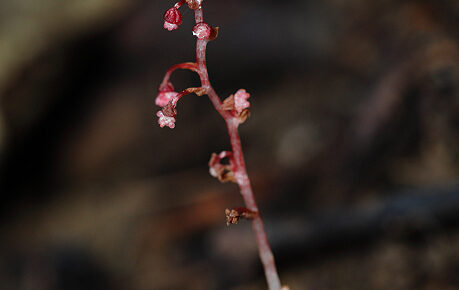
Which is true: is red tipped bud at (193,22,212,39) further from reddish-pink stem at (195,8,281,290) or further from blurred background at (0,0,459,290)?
blurred background at (0,0,459,290)

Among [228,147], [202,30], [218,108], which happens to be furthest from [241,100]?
[228,147]

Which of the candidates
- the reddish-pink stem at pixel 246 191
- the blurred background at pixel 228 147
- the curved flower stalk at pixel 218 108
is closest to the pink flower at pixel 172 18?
the curved flower stalk at pixel 218 108

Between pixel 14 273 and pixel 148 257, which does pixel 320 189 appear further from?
pixel 14 273

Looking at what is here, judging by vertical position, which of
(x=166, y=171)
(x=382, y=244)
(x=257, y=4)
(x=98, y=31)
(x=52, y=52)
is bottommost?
(x=382, y=244)

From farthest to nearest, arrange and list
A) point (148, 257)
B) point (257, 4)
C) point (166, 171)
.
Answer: point (257, 4), point (166, 171), point (148, 257)

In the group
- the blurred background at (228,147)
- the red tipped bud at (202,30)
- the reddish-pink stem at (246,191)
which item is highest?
the blurred background at (228,147)

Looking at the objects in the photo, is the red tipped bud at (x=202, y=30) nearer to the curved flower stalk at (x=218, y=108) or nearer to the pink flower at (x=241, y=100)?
the curved flower stalk at (x=218, y=108)

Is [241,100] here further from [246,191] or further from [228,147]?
[228,147]

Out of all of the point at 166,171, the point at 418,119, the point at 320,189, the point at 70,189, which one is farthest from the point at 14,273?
the point at 418,119
